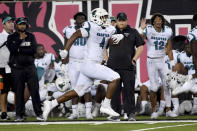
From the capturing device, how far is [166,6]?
16812 mm

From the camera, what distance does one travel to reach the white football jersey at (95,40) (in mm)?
12469

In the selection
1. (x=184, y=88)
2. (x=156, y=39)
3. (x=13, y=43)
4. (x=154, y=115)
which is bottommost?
(x=154, y=115)

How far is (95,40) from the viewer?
41.1 ft

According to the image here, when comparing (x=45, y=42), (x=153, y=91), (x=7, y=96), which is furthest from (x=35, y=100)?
(x=45, y=42)

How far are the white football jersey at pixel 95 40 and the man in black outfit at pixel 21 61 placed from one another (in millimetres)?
1556

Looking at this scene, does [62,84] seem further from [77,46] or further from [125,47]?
[125,47]

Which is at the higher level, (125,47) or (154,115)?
(125,47)

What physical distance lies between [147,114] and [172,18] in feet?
8.97

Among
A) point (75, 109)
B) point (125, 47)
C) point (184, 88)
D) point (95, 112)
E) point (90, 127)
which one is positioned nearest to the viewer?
point (90, 127)

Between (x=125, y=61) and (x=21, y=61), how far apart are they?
1933mm

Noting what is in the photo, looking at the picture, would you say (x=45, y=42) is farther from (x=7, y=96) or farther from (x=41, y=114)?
Answer: (x=41, y=114)

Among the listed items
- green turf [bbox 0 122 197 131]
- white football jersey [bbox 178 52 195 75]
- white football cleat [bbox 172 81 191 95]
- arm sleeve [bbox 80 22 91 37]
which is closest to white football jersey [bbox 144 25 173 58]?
white football cleat [bbox 172 81 191 95]

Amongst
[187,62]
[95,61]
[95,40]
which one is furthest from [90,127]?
[187,62]

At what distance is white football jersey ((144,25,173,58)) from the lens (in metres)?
14.3
